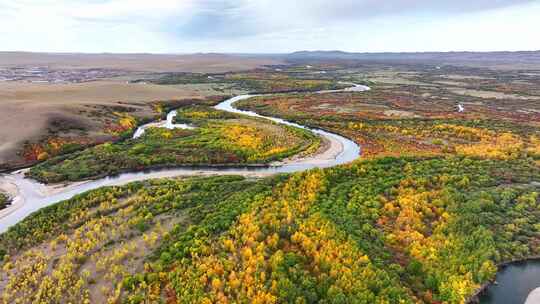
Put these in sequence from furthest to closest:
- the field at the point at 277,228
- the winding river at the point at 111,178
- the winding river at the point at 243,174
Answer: the winding river at the point at 111,178
the winding river at the point at 243,174
the field at the point at 277,228

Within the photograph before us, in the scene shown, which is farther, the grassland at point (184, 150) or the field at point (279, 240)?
the grassland at point (184, 150)

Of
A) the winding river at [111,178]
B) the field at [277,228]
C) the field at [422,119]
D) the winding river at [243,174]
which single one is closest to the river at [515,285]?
the winding river at [243,174]

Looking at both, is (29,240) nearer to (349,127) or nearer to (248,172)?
(248,172)

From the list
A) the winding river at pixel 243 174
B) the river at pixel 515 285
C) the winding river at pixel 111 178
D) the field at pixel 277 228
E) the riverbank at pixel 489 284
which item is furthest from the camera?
the winding river at pixel 111 178

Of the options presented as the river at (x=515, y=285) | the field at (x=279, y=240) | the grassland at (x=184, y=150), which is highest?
the grassland at (x=184, y=150)

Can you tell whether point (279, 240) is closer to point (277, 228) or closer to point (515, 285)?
point (277, 228)

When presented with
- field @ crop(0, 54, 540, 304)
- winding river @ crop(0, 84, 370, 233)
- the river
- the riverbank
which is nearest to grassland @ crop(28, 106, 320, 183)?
field @ crop(0, 54, 540, 304)

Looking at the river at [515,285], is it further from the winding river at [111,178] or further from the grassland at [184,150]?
the grassland at [184,150]

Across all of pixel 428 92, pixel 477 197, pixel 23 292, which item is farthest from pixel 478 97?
pixel 23 292

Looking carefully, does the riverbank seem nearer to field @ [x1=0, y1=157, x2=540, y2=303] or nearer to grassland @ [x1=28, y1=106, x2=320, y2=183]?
field @ [x1=0, y1=157, x2=540, y2=303]
